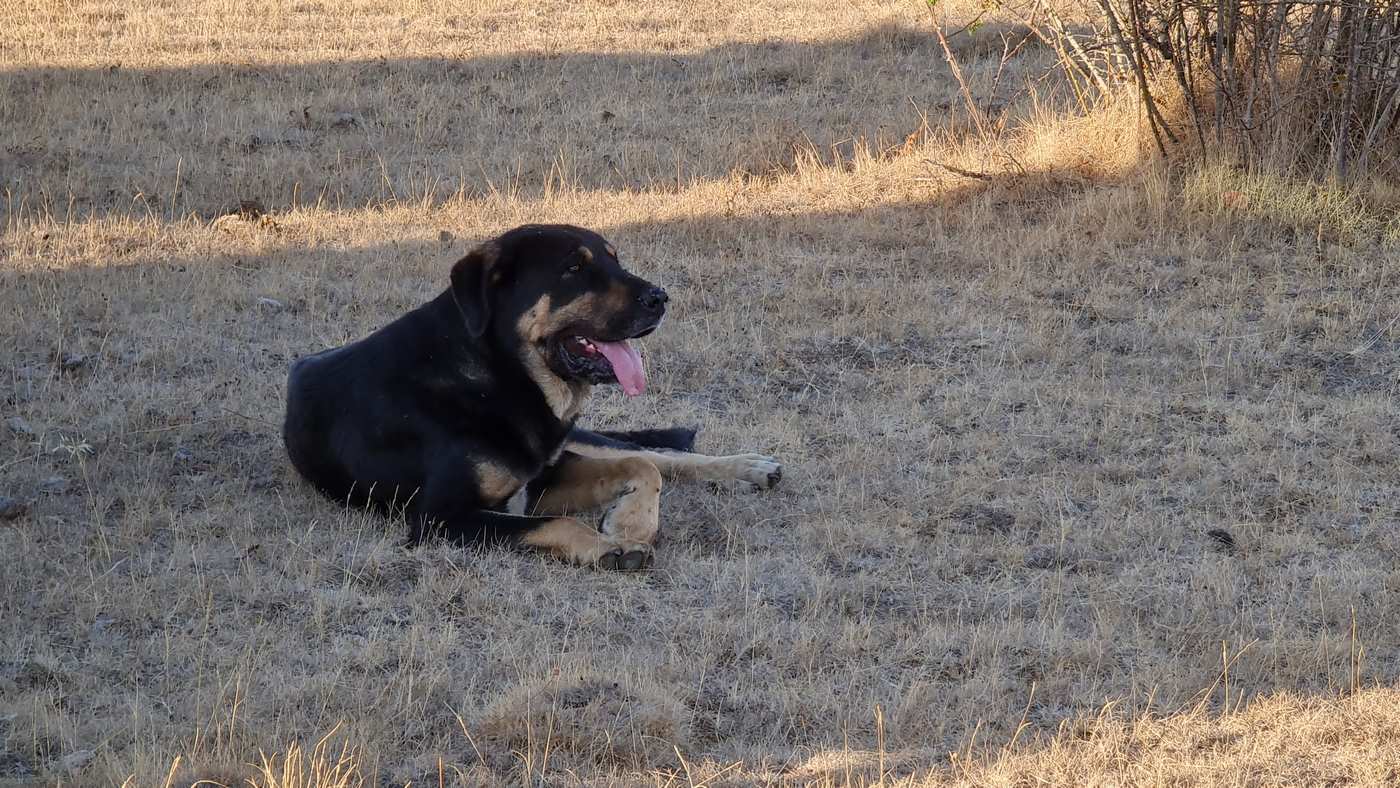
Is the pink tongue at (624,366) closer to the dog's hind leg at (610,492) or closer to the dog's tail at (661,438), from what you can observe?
the dog's hind leg at (610,492)

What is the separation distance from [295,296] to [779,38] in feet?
27.5

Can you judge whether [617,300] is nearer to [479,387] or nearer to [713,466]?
[479,387]

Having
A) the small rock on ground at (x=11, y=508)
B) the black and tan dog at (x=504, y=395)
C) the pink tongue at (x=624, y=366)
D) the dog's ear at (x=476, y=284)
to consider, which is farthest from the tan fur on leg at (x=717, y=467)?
the small rock on ground at (x=11, y=508)

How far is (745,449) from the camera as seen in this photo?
6965 mm

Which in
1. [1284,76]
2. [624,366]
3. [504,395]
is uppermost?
[1284,76]

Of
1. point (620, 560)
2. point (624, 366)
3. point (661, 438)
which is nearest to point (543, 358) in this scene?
point (624, 366)

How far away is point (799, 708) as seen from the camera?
4496mm

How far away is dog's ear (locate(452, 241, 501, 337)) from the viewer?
5672 millimetres

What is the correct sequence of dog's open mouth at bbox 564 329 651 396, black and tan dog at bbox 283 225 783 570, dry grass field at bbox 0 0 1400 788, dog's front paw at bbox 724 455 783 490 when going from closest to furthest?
1. dry grass field at bbox 0 0 1400 788
2. black and tan dog at bbox 283 225 783 570
3. dog's open mouth at bbox 564 329 651 396
4. dog's front paw at bbox 724 455 783 490

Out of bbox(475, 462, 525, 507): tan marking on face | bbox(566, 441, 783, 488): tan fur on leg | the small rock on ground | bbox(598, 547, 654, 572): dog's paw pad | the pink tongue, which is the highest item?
the pink tongue

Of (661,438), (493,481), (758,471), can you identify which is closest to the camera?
(493,481)

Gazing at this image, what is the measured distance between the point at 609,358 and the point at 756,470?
3.30ft

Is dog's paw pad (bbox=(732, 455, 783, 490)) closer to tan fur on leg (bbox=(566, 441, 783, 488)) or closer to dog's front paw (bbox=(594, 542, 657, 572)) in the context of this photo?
tan fur on leg (bbox=(566, 441, 783, 488))

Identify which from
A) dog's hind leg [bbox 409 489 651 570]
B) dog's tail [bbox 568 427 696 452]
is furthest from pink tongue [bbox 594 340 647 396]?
dog's tail [bbox 568 427 696 452]
